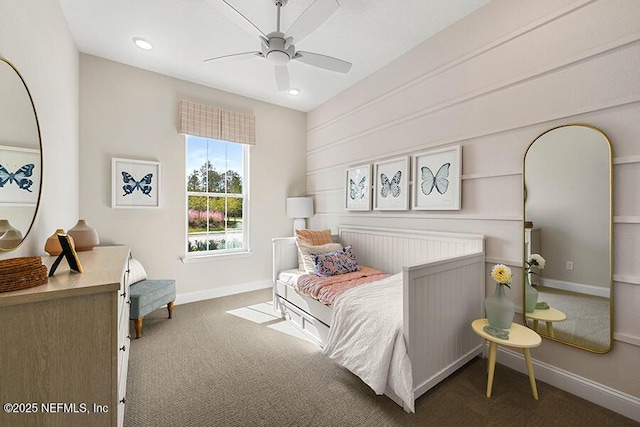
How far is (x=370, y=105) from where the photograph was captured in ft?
10.8

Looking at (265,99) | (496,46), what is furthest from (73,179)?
(496,46)

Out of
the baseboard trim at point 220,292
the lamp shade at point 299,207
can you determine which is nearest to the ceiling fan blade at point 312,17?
the lamp shade at point 299,207

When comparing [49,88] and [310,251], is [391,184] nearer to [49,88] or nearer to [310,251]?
[310,251]

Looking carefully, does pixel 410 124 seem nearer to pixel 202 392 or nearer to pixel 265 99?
pixel 265 99

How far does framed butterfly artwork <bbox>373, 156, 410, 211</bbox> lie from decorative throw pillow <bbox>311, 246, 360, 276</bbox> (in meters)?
0.73

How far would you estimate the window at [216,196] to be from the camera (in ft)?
11.8

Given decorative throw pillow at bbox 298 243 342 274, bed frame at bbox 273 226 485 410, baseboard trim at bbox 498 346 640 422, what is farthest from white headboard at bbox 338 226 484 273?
baseboard trim at bbox 498 346 640 422

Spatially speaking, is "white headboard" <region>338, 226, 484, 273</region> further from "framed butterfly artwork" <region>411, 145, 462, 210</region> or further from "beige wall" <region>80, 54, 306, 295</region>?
"beige wall" <region>80, 54, 306, 295</region>

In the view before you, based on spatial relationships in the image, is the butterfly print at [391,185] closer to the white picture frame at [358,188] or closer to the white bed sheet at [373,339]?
the white picture frame at [358,188]

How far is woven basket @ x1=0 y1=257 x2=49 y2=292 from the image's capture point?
938mm

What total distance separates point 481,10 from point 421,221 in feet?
6.27

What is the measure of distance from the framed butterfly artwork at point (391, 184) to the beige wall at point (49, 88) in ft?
9.56

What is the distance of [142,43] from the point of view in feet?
8.78

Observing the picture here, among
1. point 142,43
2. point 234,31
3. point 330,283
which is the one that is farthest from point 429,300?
point 142,43
